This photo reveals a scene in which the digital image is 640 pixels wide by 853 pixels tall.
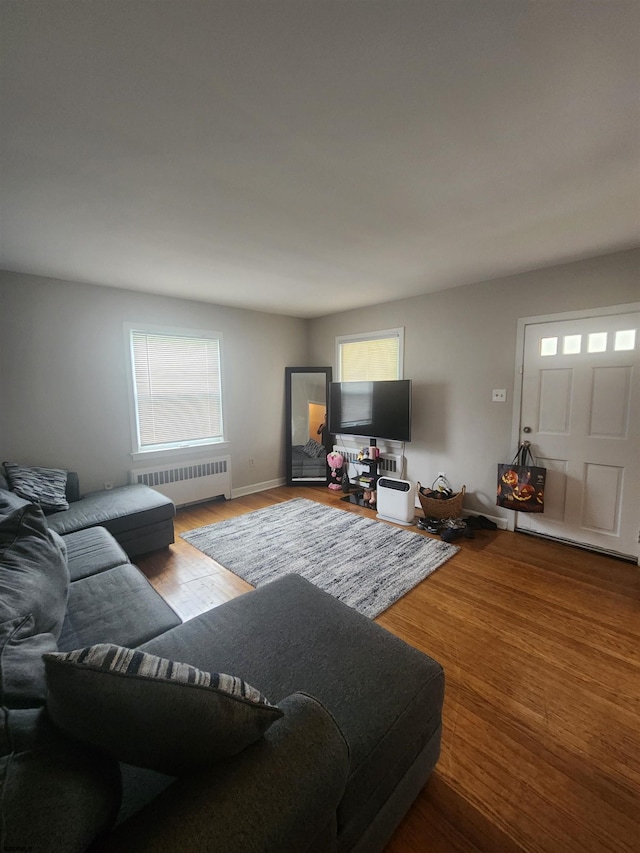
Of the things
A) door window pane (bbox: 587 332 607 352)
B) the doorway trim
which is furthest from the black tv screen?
door window pane (bbox: 587 332 607 352)

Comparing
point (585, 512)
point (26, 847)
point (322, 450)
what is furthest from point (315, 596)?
point (322, 450)

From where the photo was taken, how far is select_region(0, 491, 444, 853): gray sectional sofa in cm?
62

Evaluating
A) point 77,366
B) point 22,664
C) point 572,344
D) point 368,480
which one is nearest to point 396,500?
point 368,480

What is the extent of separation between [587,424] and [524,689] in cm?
217

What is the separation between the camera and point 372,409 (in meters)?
4.22

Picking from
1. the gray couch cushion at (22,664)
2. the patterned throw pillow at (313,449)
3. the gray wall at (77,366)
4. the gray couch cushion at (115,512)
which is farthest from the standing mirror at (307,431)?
the gray couch cushion at (22,664)

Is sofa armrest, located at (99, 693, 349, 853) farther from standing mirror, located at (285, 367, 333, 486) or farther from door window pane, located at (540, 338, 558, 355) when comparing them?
standing mirror, located at (285, 367, 333, 486)

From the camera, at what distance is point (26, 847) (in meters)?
0.52

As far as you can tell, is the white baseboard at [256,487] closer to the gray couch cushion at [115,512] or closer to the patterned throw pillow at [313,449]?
the patterned throw pillow at [313,449]

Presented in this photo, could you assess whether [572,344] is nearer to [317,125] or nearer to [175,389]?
[317,125]

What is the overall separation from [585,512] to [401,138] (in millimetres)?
3140

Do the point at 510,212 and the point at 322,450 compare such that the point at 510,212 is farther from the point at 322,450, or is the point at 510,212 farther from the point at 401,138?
the point at 322,450

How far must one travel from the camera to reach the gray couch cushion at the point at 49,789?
54 centimetres

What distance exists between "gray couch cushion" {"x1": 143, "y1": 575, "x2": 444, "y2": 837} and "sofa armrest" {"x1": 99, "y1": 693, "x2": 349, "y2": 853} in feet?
0.54
